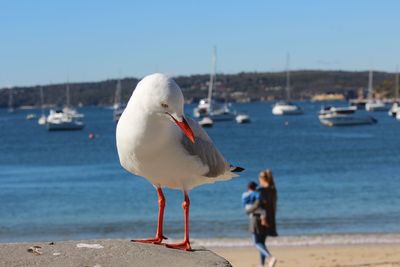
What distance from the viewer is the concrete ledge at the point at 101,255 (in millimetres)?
5336

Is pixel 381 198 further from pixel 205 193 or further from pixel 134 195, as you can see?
pixel 134 195

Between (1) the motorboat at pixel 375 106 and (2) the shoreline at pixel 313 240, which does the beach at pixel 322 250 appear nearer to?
(2) the shoreline at pixel 313 240

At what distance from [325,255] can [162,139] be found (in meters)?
13.2

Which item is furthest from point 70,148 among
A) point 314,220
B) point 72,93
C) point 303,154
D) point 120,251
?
point 72,93

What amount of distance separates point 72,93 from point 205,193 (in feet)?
544

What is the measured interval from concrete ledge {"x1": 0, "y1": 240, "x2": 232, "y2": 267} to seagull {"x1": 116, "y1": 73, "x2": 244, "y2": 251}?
282 mm

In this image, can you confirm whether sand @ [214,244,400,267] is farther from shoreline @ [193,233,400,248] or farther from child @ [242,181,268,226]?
child @ [242,181,268,226]

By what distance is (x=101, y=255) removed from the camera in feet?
18.0

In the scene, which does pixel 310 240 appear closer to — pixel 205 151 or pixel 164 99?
pixel 205 151

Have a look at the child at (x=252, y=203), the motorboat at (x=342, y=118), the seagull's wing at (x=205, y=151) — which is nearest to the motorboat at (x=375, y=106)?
the motorboat at (x=342, y=118)

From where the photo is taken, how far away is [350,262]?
56.1ft

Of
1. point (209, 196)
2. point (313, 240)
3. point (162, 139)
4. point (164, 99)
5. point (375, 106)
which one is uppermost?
point (164, 99)

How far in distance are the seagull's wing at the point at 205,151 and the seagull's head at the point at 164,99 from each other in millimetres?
277

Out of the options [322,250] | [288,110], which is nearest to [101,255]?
[322,250]
